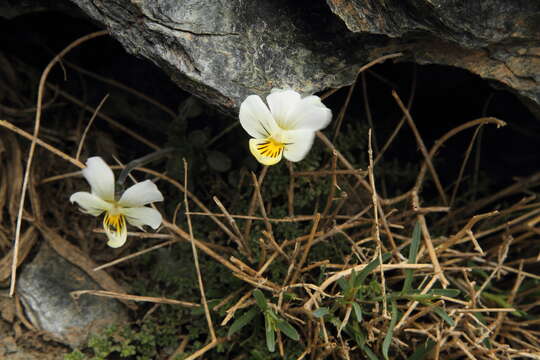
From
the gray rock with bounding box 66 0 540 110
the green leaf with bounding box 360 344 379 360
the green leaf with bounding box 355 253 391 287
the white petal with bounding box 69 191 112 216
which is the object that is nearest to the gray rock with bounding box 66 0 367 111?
the gray rock with bounding box 66 0 540 110

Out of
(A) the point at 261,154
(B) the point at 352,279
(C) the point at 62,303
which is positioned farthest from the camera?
(C) the point at 62,303

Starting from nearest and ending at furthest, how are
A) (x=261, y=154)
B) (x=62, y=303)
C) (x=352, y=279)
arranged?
(x=261, y=154)
(x=352, y=279)
(x=62, y=303)

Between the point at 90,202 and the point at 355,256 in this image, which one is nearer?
the point at 90,202

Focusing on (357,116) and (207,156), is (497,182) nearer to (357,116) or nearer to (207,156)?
(357,116)

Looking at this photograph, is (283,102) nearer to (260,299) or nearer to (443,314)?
(260,299)

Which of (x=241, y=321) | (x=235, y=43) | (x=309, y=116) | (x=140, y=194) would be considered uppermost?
(x=235, y=43)

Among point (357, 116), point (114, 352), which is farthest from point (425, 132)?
point (114, 352)

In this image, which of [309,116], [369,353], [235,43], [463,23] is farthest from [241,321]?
[463,23]
